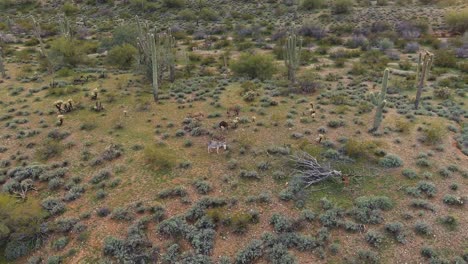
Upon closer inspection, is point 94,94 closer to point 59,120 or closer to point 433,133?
point 59,120

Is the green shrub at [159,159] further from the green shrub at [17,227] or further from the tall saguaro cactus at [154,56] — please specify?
the tall saguaro cactus at [154,56]

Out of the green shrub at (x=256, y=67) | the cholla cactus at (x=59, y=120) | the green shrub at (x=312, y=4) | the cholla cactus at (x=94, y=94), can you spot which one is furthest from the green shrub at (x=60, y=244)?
the green shrub at (x=312, y=4)

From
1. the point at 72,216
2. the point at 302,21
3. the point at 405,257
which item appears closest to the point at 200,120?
the point at 72,216

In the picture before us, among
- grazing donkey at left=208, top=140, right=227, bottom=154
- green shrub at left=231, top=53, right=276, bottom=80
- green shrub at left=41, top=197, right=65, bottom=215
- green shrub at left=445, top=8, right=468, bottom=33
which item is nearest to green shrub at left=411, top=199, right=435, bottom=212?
grazing donkey at left=208, top=140, right=227, bottom=154

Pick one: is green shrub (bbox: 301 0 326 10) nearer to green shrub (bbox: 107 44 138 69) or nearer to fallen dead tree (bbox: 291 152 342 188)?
green shrub (bbox: 107 44 138 69)

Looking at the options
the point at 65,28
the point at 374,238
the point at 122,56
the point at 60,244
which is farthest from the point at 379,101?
the point at 65,28

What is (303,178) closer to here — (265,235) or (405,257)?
(265,235)
